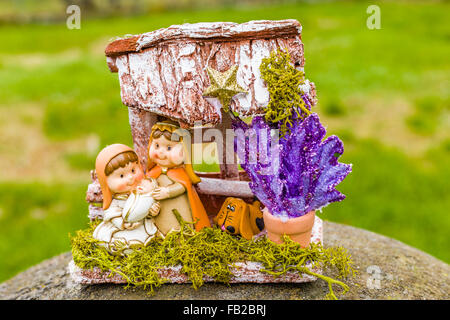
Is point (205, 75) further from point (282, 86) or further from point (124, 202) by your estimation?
point (124, 202)

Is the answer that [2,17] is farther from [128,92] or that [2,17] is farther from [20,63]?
[128,92]

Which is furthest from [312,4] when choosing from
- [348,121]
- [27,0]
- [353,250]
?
[353,250]

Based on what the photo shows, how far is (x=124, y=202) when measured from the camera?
3.04m

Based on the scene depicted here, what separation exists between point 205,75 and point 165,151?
646 mm

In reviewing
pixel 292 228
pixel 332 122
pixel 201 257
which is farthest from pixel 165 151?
pixel 332 122

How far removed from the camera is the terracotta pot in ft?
9.35

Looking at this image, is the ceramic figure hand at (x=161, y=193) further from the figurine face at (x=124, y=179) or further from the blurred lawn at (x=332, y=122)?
the blurred lawn at (x=332, y=122)

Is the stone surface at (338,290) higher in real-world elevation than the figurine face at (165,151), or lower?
lower

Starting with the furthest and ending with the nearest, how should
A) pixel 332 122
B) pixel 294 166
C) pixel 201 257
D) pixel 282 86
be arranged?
pixel 332 122, pixel 201 257, pixel 294 166, pixel 282 86

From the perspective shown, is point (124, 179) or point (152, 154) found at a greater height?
point (152, 154)

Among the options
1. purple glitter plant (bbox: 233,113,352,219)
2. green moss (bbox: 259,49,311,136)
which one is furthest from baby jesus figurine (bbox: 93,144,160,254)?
green moss (bbox: 259,49,311,136)

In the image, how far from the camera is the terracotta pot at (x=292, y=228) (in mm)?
2850

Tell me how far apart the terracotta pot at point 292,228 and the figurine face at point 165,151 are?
72cm

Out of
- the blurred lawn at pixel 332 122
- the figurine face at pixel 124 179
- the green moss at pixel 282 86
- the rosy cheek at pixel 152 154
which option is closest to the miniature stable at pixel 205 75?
the green moss at pixel 282 86
